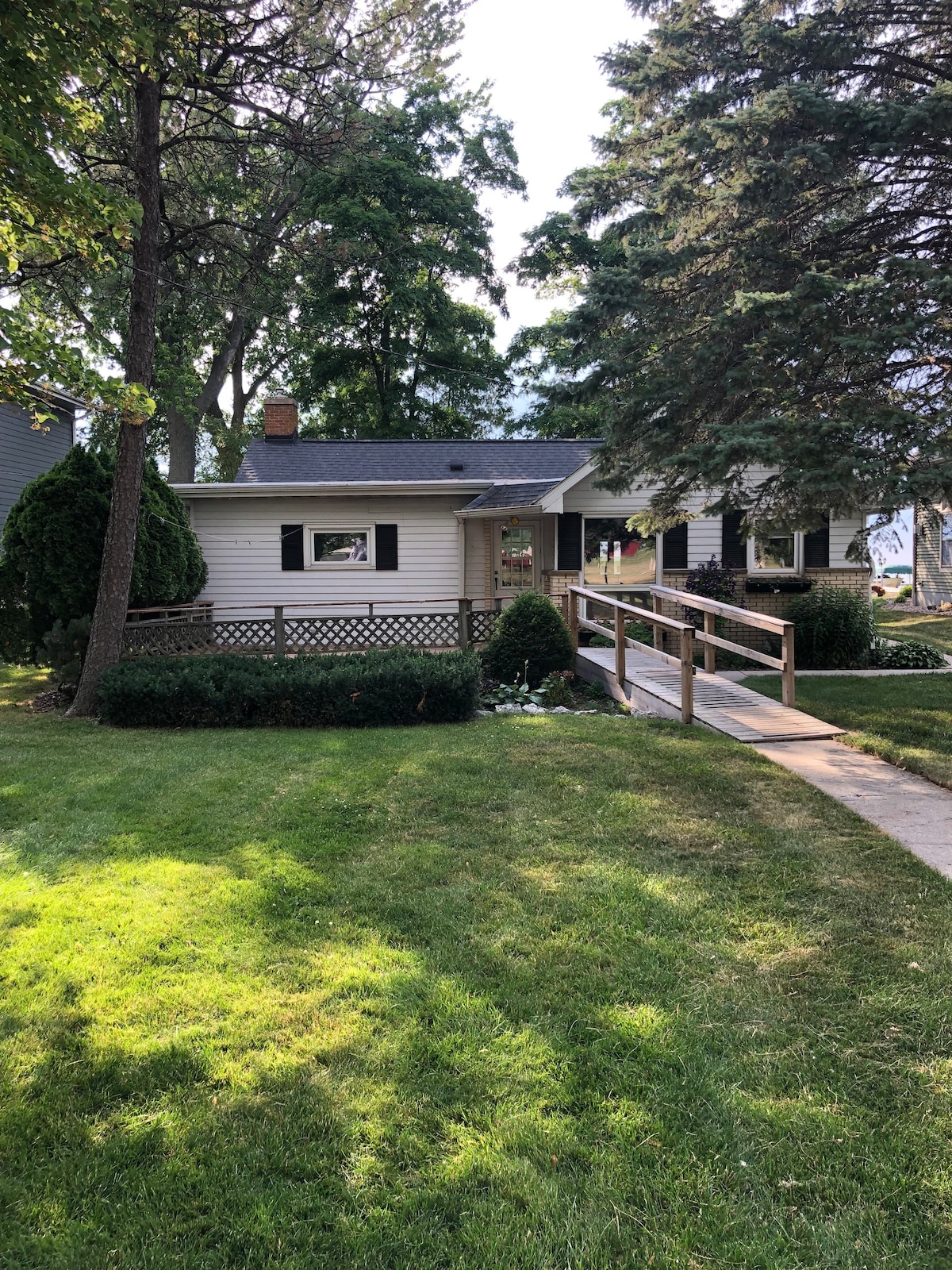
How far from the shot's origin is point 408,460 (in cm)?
1712

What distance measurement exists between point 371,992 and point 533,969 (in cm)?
70

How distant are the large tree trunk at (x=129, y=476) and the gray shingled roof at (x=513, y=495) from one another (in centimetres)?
647

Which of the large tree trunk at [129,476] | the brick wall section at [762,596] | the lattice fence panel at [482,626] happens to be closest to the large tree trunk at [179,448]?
the lattice fence panel at [482,626]

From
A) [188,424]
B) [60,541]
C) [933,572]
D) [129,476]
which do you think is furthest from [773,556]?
[188,424]

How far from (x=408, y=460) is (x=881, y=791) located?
42.5ft

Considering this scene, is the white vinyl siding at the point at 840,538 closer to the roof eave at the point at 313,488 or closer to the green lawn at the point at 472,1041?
the roof eave at the point at 313,488

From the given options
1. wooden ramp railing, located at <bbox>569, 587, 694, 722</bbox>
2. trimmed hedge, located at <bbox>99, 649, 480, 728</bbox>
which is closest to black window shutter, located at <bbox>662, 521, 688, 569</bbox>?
wooden ramp railing, located at <bbox>569, 587, 694, 722</bbox>

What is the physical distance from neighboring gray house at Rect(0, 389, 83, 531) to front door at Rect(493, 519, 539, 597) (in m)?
8.69

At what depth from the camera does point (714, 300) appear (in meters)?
9.15

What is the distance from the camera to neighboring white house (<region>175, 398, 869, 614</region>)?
14688mm

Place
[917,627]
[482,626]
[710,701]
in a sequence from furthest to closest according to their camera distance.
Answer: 1. [917,627]
2. [482,626]
3. [710,701]

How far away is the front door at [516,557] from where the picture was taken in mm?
15828

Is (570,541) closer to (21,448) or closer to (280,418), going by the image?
Answer: (280,418)

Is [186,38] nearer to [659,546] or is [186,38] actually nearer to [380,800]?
[380,800]
